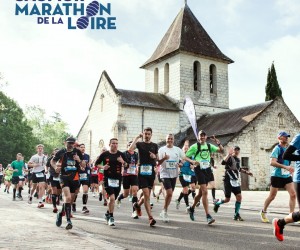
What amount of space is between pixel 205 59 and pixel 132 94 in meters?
8.80

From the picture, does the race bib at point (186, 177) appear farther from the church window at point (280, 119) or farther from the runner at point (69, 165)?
the church window at point (280, 119)

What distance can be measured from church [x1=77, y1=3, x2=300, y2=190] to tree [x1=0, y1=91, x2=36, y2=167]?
1552 centimetres

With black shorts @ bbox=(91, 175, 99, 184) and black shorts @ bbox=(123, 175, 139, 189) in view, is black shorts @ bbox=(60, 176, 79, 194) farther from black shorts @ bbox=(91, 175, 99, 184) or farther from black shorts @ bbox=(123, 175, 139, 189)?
black shorts @ bbox=(91, 175, 99, 184)

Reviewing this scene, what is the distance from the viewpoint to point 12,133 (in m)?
53.6

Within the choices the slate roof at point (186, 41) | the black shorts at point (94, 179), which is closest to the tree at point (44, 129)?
the slate roof at point (186, 41)

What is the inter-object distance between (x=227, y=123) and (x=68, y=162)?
25.8 meters

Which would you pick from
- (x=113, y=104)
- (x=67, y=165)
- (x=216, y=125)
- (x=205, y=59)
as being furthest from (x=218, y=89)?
(x=67, y=165)

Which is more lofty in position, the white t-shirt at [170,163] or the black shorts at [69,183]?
the white t-shirt at [170,163]

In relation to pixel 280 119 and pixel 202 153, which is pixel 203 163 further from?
pixel 280 119

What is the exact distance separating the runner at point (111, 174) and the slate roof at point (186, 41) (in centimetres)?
3125

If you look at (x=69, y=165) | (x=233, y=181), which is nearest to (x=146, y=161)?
(x=69, y=165)

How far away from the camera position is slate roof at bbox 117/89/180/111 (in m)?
36.3

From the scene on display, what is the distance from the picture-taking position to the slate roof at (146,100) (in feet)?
119

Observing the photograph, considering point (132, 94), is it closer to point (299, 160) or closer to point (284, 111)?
point (284, 111)
